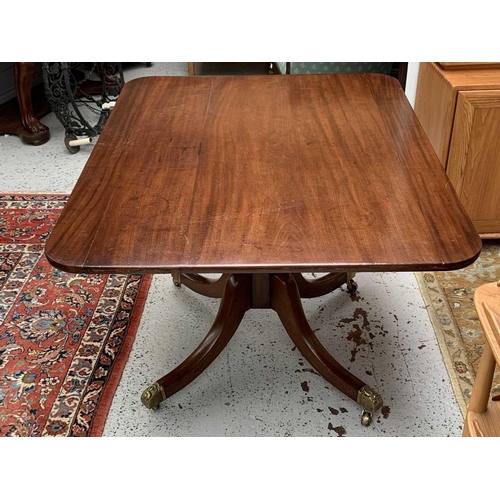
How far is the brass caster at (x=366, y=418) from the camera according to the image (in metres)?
1.68

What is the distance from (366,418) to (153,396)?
571mm

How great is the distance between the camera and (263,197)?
1.42 metres

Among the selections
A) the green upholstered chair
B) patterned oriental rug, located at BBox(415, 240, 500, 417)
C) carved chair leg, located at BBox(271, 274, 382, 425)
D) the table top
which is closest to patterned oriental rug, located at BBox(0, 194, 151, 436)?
carved chair leg, located at BBox(271, 274, 382, 425)

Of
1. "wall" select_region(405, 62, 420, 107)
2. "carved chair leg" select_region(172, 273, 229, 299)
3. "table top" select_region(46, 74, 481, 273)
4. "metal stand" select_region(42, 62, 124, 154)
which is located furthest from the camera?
"metal stand" select_region(42, 62, 124, 154)

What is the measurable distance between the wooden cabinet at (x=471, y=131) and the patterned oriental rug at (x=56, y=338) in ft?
3.85

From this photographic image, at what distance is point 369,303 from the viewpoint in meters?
2.13

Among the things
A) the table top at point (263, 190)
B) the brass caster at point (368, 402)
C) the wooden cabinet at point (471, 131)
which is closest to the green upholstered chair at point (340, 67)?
the wooden cabinet at point (471, 131)

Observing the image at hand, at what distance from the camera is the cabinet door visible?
2.14 m

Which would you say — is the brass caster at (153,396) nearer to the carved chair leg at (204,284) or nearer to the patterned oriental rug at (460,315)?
the carved chair leg at (204,284)

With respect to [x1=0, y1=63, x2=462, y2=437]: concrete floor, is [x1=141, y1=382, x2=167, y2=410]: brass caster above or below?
above

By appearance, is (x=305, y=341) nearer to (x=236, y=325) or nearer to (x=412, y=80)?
(x=236, y=325)

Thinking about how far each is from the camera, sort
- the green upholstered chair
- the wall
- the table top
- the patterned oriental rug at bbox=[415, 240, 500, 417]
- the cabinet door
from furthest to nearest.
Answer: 1. the green upholstered chair
2. the wall
3. the cabinet door
4. the patterned oriental rug at bbox=[415, 240, 500, 417]
5. the table top

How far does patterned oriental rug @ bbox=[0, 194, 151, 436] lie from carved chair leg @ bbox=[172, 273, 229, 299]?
0.46ft

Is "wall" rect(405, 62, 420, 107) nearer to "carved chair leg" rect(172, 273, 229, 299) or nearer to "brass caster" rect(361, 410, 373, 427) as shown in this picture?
"carved chair leg" rect(172, 273, 229, 299)
